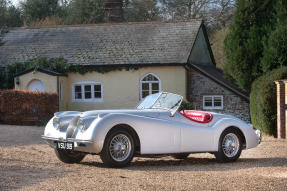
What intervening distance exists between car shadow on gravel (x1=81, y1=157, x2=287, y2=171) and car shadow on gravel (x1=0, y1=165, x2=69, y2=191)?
1149 mm

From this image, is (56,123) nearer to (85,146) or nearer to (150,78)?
(85,146)

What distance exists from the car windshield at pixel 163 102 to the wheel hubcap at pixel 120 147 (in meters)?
1.26

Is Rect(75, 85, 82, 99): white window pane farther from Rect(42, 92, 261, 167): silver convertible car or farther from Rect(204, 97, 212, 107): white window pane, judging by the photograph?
Rect(42, 92, 261, 167): silver convertible car

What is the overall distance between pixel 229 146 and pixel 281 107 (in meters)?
6.39

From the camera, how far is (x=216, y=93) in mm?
26438

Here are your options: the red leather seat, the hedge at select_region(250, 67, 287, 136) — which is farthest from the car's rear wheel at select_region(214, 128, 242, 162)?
the hedge at select_region(250, 67, 287, 136)

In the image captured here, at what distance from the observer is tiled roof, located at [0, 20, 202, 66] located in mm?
27031

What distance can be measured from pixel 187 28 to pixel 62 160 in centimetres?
2032

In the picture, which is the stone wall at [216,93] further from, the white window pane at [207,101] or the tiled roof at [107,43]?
the tiled roof at [107,43]

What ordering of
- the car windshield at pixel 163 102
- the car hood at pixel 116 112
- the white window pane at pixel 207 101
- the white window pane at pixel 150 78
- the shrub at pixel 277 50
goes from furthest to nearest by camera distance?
the white window pane at pixel 150 78
the white window pane at pixel 207 101
the shrub at pixel 277 50
the car windshield at pixel 163 102
the car hood at pixel 116 112

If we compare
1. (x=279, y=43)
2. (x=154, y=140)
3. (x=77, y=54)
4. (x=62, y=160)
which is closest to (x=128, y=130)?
(x=154, y=140)

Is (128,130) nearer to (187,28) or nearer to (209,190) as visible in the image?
(209,190)

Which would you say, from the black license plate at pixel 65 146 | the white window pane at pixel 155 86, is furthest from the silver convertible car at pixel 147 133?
the white window pane at pixel 155 86

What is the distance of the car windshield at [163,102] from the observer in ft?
31.0
